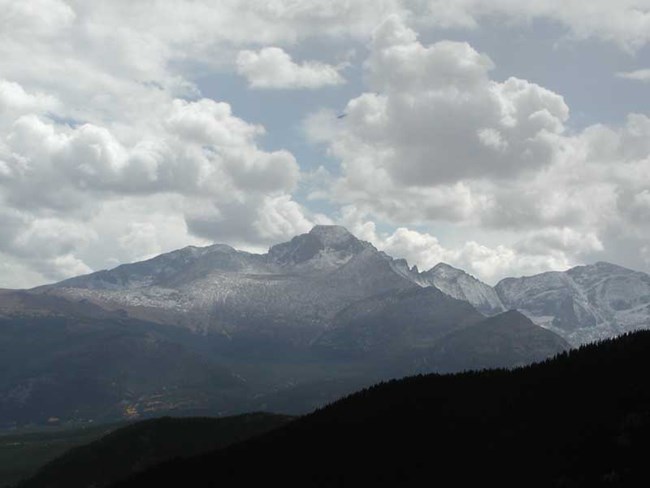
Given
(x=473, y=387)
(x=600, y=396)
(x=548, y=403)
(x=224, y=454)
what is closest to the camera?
(x=600, y=396)

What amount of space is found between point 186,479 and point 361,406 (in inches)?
1734

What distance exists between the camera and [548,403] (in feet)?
463

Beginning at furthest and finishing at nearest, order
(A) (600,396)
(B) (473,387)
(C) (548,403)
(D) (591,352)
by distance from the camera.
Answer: (B) (473,387) → (D) (591,352) → (C) (548,403) → (A) (600,396)

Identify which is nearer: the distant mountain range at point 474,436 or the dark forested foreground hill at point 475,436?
the distant mountain range at point 474,436

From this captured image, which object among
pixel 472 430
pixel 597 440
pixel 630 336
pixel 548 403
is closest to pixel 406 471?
pixel 472 430

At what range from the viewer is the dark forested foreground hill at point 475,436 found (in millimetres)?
111438

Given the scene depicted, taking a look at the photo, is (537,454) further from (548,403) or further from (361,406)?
(361,406)

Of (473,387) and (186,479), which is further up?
(473,387)

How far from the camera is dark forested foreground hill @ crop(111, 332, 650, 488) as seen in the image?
11144 cm

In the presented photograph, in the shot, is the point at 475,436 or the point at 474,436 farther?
the point at 474,436

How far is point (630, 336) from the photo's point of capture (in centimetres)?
15675

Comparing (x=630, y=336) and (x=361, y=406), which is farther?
(x=361, y=406)

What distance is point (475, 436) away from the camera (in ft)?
471

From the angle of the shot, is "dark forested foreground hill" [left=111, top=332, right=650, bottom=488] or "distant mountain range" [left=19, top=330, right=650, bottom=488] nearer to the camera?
"distant mountain range" [left=19, top=330, right=650, bottom=488]
